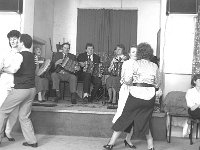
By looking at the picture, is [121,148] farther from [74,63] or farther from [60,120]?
[74,63]

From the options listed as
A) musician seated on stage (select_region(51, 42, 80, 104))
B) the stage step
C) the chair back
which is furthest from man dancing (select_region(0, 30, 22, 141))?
the chair back

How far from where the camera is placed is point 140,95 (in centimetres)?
404

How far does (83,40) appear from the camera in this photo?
8.86m

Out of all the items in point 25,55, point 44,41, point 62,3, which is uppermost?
point 62,3

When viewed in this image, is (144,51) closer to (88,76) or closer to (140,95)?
(140,95)

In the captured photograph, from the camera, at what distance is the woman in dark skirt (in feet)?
13.3

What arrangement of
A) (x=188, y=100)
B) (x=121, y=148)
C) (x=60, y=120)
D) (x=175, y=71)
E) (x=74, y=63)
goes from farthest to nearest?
(x=74, y=63)
(x=175, y=71)
(x=60, y=120)
(x=188, y=100)
(x=121, y=148)

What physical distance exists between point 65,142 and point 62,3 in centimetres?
544

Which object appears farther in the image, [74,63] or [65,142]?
[74,63]

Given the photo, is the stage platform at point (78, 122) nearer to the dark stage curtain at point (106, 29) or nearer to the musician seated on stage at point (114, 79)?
the musician seated on stage at point (114, 79)

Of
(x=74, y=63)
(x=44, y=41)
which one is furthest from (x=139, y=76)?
(x=44, y=41)

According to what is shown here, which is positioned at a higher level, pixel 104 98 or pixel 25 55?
pixel 25 55

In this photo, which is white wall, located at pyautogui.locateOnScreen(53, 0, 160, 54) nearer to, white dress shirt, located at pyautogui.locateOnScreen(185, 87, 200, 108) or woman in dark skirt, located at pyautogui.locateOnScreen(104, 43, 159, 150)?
white dress shirt, located at pyautogui.locateOnScreen(185, 87, 200, 108)

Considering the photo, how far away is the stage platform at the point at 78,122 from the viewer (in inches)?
196
